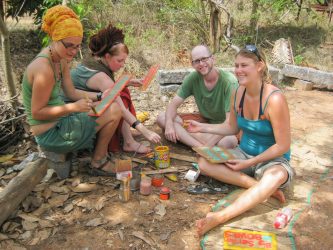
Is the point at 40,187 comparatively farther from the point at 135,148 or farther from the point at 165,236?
the point at 165,236

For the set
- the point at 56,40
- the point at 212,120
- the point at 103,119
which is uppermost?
the point at 56,40

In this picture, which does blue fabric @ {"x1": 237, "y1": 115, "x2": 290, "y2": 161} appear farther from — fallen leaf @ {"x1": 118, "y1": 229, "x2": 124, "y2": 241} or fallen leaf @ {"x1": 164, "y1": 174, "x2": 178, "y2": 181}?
fallen leaf @ {"x1": 118, "y1": 229, "x2": 124, "y2": 241}

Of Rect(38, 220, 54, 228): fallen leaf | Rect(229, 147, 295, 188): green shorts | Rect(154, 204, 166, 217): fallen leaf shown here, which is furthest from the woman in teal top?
Rect(38, 220, 54, 228): fallen leaf

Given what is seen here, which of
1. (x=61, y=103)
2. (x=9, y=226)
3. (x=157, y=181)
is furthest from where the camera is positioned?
(x=157, y=181)

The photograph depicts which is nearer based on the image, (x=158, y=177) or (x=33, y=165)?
(x=33, y=165)

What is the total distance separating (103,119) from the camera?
328 centimetres

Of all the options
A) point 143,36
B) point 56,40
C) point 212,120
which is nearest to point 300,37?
point 143,36

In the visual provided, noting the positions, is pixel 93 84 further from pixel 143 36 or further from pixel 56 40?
pixel 143 36

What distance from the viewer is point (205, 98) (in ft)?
13.0

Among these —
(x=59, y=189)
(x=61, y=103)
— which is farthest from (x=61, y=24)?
(x=59, y=189)

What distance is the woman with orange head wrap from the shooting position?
Answer: 2832 mm

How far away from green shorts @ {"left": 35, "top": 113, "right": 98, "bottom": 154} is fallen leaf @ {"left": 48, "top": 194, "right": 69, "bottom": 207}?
0.40 m

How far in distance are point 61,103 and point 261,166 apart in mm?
1825

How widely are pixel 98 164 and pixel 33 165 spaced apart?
2.01ft
